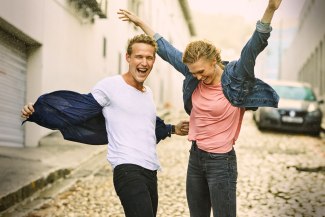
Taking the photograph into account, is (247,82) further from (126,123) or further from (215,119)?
(126,123)

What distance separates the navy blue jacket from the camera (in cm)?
314

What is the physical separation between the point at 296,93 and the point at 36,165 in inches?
406

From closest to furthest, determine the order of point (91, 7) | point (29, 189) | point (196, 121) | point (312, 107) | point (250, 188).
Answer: point (196, 121) → point (29, 189) → point (250, 188) → point (91, 7) → point (312, 107)

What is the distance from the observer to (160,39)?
336cm

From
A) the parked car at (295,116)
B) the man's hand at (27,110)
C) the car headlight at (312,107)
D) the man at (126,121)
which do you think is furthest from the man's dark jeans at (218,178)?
the car headlight at (312,107)

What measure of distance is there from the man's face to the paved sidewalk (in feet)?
9.66

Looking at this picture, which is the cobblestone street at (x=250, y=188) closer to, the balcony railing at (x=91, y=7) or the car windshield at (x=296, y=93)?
the car windshield at (x=296, y=93)

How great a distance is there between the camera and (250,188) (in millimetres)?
6766

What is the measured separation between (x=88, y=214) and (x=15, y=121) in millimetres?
4539

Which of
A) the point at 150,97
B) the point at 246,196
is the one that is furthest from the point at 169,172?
the point at 150,97

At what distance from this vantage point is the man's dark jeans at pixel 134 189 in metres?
2.78

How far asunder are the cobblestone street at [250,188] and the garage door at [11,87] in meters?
2.33

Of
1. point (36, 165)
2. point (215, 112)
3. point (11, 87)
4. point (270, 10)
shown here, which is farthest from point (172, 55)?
point (11, 87)

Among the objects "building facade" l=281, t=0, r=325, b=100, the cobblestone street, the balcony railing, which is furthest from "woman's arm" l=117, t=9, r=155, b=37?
"building facade" l=281, t=0, r=325, b=100
